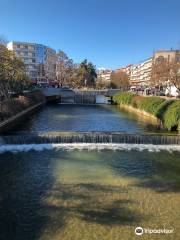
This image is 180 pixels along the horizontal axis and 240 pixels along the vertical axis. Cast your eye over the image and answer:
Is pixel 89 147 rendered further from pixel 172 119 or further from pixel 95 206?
pixel 172 119

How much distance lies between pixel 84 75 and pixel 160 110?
76948 mm

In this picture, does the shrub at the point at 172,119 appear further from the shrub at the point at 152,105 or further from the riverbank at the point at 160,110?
the shrub at the point at 152,105

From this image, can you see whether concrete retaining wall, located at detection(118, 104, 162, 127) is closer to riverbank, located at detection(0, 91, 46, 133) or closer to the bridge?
riverbank, located at detection(0, 91, 46, 133)

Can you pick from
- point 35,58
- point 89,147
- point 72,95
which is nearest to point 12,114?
point 89,147

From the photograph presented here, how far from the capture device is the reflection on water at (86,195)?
10773 millimetres

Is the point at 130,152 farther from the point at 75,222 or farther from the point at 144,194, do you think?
the point at 75,222

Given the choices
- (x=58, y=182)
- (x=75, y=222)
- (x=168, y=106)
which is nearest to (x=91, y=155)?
(x=58, y=182)

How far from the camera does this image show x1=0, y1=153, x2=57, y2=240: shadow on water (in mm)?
10695

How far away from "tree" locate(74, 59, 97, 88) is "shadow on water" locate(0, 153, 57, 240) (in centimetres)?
9133

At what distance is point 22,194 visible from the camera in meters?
13.7

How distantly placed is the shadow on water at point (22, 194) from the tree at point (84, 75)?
91329 mm

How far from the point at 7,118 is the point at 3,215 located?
66.8ft

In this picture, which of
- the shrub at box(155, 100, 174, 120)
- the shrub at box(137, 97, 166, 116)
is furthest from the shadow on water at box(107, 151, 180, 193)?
the shrub at box(137, 97, 166, 116)

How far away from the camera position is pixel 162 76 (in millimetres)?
51250
